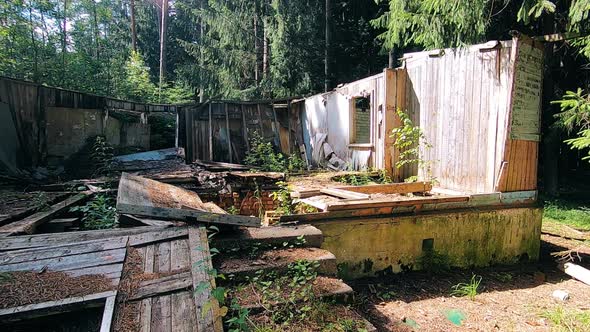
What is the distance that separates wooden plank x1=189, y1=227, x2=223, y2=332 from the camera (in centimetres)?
167

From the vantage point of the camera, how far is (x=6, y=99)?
21.7 ft

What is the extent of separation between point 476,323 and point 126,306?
3219mm

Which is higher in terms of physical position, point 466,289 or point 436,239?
point 436,239

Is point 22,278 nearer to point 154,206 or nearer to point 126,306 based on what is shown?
point 126,306

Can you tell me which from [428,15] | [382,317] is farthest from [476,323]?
[428,15]

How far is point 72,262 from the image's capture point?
227cm

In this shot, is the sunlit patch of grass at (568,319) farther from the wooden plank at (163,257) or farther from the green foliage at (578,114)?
the wooden plank at (163,257)

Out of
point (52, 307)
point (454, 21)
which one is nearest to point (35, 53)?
point (454, 21)

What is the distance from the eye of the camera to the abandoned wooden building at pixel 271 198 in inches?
80.4

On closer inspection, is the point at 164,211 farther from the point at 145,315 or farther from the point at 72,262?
the point at 145,315

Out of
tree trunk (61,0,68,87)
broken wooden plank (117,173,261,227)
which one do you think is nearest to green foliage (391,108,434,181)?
broken wooden plank (117,173,261,227)

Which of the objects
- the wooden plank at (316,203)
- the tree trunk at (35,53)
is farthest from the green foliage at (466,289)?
the tree trunk at (35,53)

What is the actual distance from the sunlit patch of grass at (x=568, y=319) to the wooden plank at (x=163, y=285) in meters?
3.46

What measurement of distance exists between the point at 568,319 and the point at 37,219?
18.0 ft
